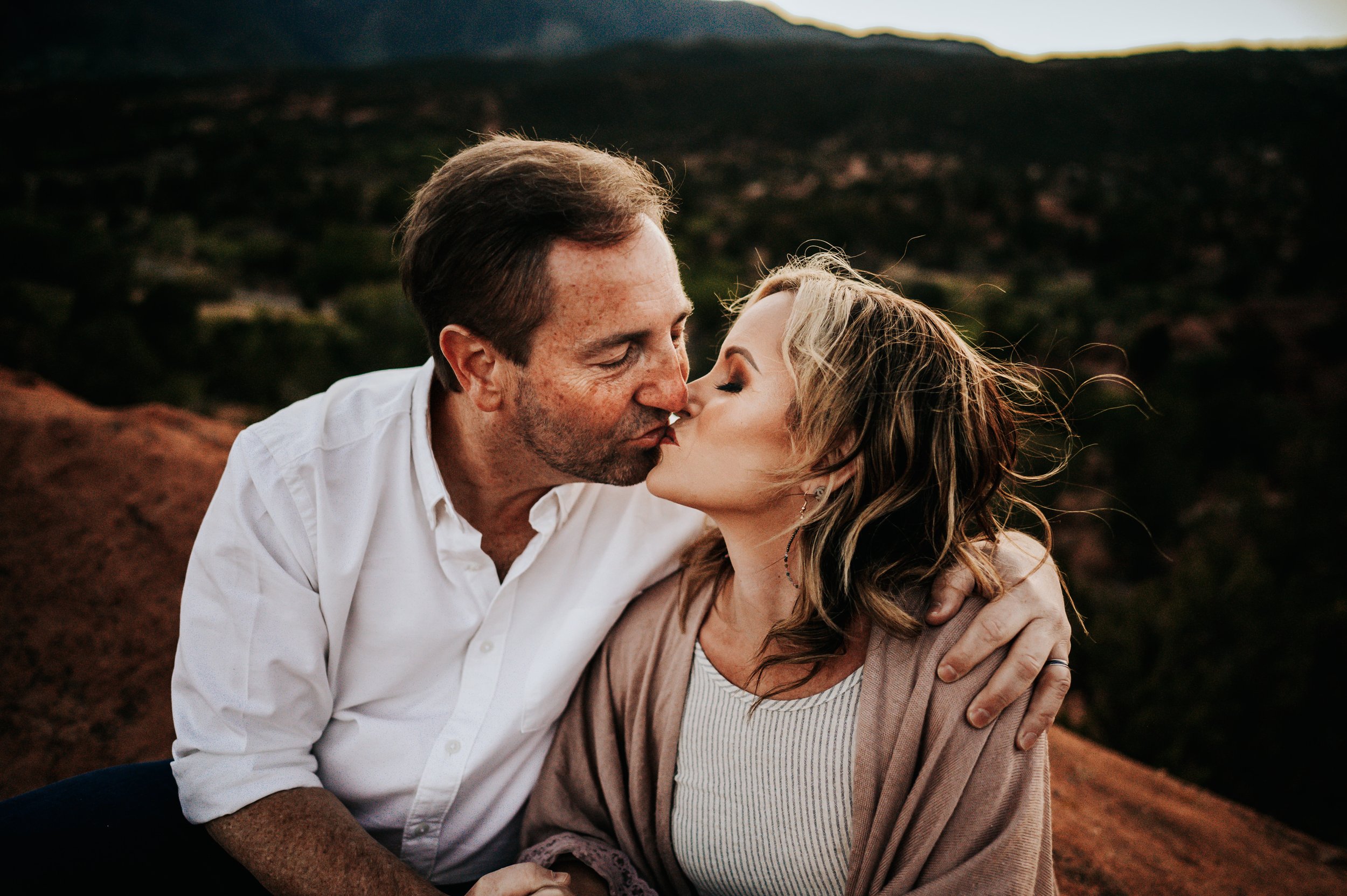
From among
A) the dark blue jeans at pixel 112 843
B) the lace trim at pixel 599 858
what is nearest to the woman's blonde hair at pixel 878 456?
the lace trim at pixel 599 858

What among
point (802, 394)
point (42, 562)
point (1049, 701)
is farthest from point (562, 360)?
point (42, 562)

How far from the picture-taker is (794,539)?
1.97 metres

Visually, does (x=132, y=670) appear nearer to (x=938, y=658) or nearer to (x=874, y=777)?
(x=874, y=777)

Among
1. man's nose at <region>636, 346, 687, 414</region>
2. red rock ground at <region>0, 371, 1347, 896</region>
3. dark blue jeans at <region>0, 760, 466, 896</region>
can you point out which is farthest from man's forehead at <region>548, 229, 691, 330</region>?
red rock ground at <region>0, 371, 1347, 896</region>

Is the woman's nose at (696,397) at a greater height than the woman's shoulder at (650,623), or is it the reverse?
the woman's nose at (696,397)

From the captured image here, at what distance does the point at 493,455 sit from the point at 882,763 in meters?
1.22

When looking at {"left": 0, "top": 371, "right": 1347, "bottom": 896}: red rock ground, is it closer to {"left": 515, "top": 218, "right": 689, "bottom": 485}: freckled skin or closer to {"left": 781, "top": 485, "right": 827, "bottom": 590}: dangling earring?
{"left": 781, "top": 485, "right": 827, "bottom": 590}: dangling earring

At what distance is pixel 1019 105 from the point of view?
103 ft

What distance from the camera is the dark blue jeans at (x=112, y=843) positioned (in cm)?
168

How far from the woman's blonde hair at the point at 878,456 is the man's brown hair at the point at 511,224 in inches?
22.1

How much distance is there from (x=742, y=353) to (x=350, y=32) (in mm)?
102216

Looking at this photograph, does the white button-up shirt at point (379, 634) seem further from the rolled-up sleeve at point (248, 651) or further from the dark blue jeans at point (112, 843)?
the dark blue jeans at point (112, 843)

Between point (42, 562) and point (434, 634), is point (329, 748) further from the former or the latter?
point (42, 562)

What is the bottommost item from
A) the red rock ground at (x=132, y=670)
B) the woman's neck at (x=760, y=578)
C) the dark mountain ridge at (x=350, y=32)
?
the red rock ground at (x=132, y=670)
